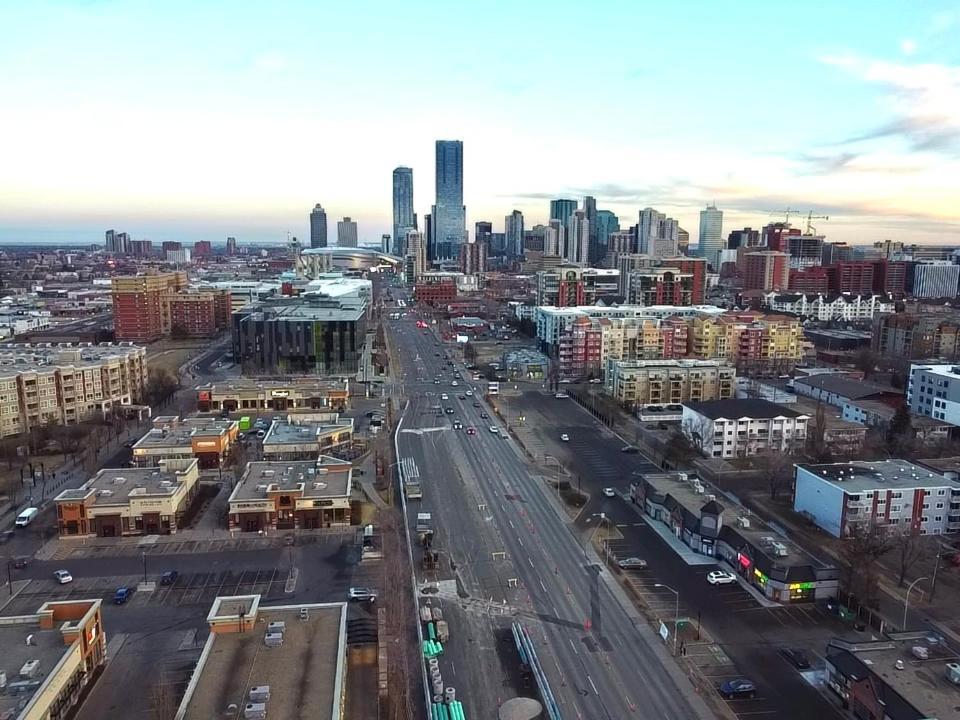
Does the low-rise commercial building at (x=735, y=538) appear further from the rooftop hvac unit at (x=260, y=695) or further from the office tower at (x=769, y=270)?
the office tower at (x=769, y=270)

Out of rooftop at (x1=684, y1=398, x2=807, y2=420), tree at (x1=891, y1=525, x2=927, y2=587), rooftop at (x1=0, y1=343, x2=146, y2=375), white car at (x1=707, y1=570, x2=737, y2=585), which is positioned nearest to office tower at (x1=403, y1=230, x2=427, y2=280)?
rooftop at (x1=0, y1=343, x2=146, y2=375)

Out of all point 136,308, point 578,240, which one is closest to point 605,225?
point 578,240

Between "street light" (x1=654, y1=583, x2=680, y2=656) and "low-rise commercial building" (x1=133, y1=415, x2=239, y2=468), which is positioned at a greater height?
"low-rise commercial building" (x1=133, y1=415, x2=239, y2=468)

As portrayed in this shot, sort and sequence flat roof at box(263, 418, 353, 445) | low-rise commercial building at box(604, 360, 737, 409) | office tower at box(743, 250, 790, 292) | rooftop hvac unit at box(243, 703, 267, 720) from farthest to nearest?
office tower at box(743, 250, 790, 292)
low-rise commercial building at box(604, 360, 737, 409)
flat roof at box(263, 418, 353, 445)
rooftop hvac unit at box(243, 703, 267, 720)

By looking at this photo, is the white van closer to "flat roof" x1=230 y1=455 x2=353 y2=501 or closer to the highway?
"flat roof" x1=230 y1=455 x2=353 y2=501

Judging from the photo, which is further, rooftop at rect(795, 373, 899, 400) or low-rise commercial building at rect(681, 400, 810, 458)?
rooftop at rect(795, 373, 899, 400)

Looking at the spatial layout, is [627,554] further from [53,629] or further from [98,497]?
[98,497]

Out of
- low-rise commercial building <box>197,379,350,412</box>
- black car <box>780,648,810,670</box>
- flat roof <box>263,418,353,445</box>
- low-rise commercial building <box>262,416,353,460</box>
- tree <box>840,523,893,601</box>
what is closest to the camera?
black car <box>780,648,810,670</box>

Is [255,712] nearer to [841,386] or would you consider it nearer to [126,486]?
[126,486]

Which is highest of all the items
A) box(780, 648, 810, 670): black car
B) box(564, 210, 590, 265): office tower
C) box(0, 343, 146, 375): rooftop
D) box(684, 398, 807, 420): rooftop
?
box(564, 210, 590, 265): office tower

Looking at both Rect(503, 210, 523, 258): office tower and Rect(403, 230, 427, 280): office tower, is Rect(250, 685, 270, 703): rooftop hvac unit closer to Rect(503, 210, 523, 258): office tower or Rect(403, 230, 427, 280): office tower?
Rect(403, 230, 427, 280): office tower
